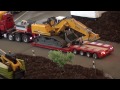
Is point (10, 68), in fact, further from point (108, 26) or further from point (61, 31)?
point (108, 26)

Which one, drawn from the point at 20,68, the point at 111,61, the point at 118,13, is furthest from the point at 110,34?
the point at 20,68

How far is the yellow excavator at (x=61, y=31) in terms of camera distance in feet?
77.2

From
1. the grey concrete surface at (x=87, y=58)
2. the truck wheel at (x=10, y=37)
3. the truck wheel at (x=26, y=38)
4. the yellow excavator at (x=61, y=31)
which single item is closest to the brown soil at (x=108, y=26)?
the grey concrete surface at (x=87, y=58)

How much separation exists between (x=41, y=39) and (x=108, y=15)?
5.99 m

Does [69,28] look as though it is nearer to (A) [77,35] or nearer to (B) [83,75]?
(A) [77,35]

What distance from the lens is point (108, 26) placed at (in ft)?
86.6

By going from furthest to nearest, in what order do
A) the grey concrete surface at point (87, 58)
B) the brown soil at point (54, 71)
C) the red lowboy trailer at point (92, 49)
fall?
the red lowboy trailer at point (92, 49) < the grey concrete surface at point (87, 58) < the brown soil at point (54, 71)

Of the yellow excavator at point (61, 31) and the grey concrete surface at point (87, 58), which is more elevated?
the yellow excavator at point (61, 31)

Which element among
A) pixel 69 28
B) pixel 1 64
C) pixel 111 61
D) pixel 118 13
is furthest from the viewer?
pixel 118 13

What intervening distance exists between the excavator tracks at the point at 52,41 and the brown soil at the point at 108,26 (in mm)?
3517

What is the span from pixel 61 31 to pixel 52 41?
98 cm

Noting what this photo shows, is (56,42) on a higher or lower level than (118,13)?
lower

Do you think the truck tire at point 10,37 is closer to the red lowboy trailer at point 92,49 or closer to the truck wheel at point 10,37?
→ the truck wheel at point 10,37

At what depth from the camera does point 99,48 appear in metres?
22.9
